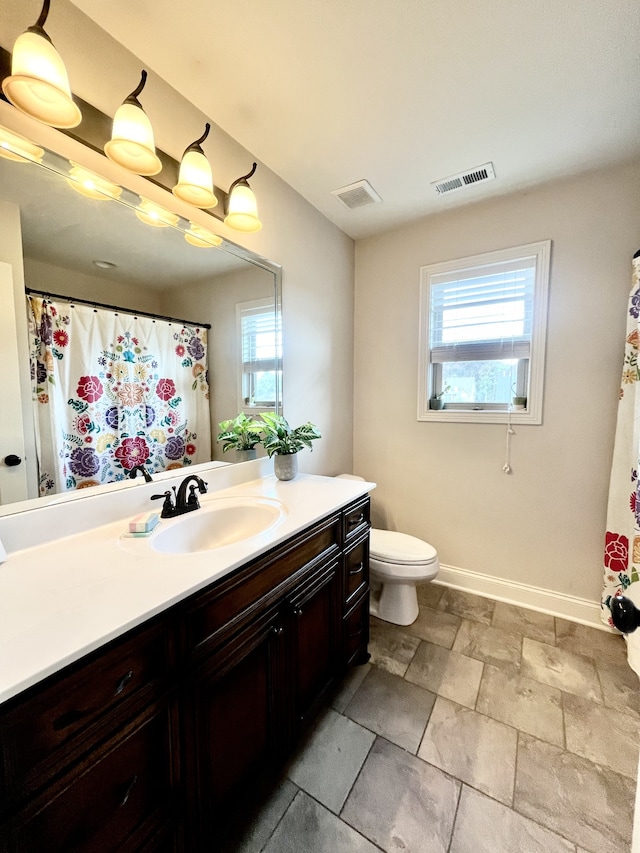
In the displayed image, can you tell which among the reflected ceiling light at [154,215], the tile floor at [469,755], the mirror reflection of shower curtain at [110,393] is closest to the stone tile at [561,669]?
the tile floor at [469,755]

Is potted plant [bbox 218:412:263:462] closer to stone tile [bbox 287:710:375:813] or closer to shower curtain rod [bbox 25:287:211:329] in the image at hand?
shower curtain rod [bbox 25:287:211:329]

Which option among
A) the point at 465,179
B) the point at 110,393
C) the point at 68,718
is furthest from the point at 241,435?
the point at 465,179

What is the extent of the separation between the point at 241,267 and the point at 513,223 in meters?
1.60

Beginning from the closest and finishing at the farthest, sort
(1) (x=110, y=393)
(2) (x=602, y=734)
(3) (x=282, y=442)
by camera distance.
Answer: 1. (1) (x=110, y=393)
2. (2) (x=602, y=734)
3. (3) (x=282, y=442)

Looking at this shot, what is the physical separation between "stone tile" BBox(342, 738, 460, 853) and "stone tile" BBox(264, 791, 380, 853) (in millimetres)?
30

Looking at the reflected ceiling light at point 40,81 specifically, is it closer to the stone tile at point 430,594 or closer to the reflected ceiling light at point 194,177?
the reflected ceiling light at point 194,177

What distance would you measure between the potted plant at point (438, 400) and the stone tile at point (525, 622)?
1.31 metres

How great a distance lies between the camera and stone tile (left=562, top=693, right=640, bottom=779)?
1207mm

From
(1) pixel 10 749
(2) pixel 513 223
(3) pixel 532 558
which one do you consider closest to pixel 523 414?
(3) pixel 532 558

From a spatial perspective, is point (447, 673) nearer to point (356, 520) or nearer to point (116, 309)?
point (356, 520)

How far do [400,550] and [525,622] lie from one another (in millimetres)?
867

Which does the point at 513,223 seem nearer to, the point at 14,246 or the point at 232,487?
the point at 232,487

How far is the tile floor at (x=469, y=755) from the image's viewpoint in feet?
3.32

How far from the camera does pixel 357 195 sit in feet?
6.42
